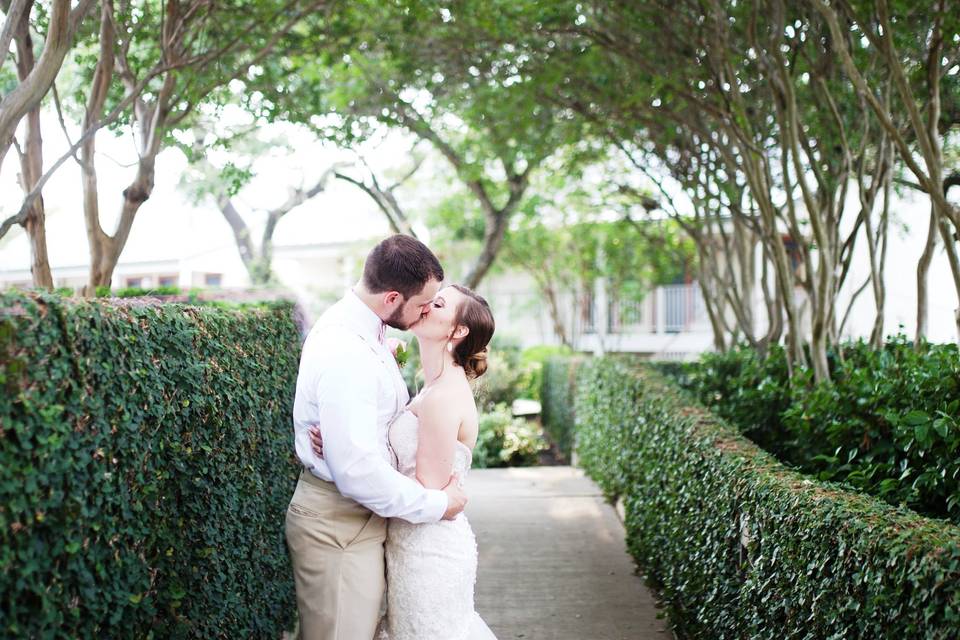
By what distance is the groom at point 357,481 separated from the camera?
132 inches

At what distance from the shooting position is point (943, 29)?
686cm

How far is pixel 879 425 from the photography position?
569 centimetres

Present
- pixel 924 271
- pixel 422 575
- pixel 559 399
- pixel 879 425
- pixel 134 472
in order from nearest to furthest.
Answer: pixel 134 472 → pixel 422 575 → pixel 879 425 → pixel 924 271 → pixel 559 399

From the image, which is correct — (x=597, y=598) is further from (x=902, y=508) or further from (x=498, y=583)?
(x=902, y=508)

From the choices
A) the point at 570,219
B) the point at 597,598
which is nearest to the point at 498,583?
the point at 597,598

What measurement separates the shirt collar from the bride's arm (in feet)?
1.20

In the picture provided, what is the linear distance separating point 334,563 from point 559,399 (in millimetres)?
14483

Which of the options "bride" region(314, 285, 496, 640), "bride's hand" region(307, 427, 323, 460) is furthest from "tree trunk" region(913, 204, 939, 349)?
"bride's hand" region(307, 427, 323, 460)

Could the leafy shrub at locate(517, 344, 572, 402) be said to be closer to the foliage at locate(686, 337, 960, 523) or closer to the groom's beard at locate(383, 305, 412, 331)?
the foliage at locate(686, 337, 960, 523)

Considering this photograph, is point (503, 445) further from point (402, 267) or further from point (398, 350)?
point (402, 267)

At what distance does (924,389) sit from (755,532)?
6.66 ft

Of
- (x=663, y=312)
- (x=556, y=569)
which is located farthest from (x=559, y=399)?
(x=663, y=312)

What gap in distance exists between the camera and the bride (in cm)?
363

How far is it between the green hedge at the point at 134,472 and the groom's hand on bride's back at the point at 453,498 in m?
0.94
